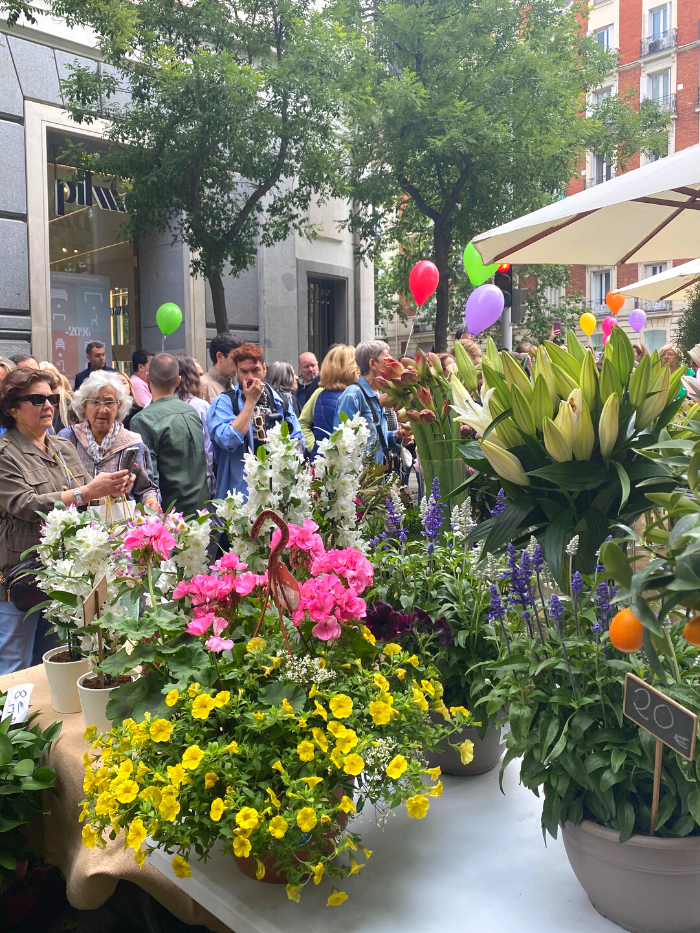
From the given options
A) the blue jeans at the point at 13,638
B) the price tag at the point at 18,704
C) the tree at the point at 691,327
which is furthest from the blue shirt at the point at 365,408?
the tree at the point at 691,327

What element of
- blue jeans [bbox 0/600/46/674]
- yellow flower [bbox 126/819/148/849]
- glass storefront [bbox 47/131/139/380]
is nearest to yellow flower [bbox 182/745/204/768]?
yellow flower [bbox 126/819/148/849]

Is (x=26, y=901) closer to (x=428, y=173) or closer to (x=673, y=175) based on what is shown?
(x=673, y=175)

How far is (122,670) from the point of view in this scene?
1.51 metres

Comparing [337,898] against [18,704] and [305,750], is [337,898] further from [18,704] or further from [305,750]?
[18,704]

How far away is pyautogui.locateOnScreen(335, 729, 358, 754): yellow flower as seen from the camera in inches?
48.2

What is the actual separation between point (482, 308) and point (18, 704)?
257 inches

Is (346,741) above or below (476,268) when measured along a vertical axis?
below

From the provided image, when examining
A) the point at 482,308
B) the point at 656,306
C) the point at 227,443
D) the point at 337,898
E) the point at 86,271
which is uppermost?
the point at 656,306

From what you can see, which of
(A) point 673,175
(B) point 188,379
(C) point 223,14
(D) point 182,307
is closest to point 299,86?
(C) point 223,14

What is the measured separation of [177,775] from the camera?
3.91ft

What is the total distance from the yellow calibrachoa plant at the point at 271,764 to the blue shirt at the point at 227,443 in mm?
2528

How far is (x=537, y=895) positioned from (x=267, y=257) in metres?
10.9

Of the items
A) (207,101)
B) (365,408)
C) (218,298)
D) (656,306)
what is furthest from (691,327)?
(365,408)

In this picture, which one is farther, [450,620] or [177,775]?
[450,620]
